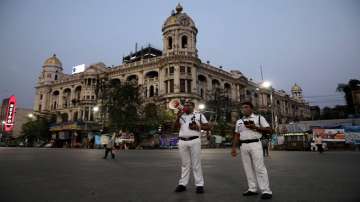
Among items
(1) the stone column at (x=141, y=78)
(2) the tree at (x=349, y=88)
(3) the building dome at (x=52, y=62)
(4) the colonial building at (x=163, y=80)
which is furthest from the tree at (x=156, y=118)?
(3) the building dome at (x=52, y=62)

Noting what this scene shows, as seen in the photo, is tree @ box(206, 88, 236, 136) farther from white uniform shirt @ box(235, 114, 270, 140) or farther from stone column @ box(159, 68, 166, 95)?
white uniform shirt @ box(235, 114, 270, 140)

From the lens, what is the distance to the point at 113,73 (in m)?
61.3

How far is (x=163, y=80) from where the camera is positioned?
168 ft

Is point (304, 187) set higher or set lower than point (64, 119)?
lower

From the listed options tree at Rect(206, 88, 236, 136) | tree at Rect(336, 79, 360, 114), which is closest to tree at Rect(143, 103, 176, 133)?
tree at Rect(206, 88, 236, 136)

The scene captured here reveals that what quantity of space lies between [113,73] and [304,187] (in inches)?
2333

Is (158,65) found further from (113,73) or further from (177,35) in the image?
(113,73)

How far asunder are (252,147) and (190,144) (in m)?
1.13

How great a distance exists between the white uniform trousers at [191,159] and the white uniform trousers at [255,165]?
32.8 inches

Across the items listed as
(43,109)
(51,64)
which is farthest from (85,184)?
(51,64)

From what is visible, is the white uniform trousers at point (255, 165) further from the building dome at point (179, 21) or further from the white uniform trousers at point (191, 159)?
the building dome at point (179, 21)

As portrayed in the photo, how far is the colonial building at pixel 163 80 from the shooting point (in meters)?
49.9

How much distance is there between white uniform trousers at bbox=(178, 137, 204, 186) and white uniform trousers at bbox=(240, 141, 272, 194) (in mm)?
833

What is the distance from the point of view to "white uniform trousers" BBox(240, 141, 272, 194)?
175 inches
